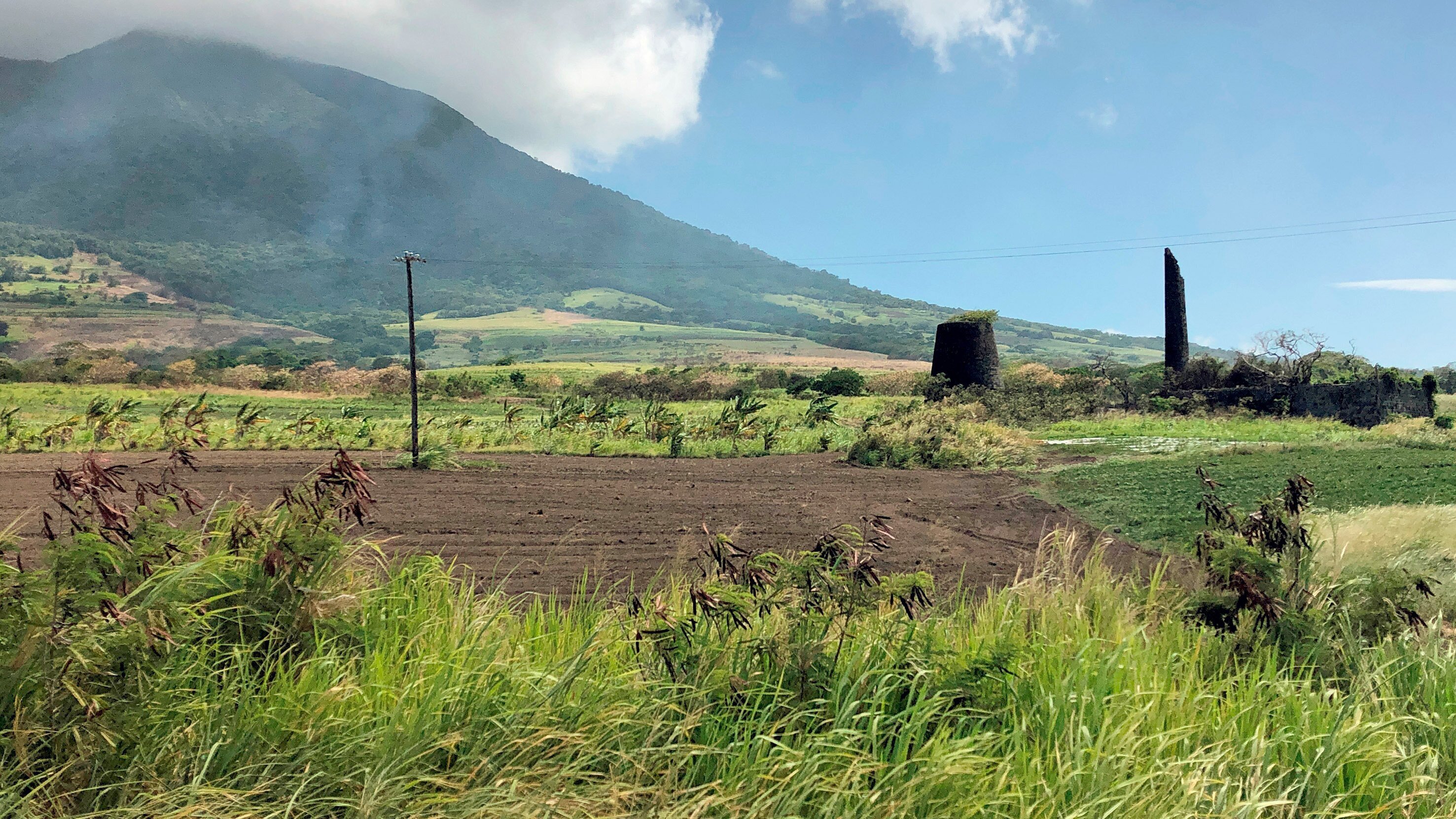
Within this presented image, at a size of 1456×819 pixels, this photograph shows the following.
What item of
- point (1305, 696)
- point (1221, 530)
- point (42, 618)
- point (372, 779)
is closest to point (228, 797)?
point (372, 779)

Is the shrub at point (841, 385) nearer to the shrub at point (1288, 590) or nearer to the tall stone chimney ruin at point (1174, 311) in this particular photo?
the tall stone chimney ruin at point (1174, 311)

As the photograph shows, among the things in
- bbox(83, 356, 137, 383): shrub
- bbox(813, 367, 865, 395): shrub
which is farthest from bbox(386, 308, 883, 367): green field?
bbox(83, 356, 137, 383): shrub

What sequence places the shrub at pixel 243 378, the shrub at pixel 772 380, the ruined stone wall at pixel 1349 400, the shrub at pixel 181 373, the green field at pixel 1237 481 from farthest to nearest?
1. the shrub at pixel 772 380
2. the shrub at pixel 243 378
3. the shrub at pixel 181 373
4. the ruined stone wall at pixel 1349 400
5. the green field at pixel 1237 481

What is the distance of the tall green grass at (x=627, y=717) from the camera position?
2428 mm

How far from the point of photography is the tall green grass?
2.43m

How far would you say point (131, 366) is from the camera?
4853cm

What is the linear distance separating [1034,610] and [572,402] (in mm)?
18138

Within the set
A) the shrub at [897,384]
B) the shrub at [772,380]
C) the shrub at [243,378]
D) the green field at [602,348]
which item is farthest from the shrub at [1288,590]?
the green field at [602,348]

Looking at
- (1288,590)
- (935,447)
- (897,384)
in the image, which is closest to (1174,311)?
(897,384)

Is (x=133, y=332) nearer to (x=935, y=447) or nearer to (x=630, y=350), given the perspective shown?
(x=630, y=350)

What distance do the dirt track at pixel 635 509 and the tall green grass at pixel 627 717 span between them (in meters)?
1.78

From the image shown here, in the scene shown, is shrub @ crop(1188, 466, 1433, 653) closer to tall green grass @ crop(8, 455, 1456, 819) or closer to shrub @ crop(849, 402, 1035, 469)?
tall green grass @ crop(8, 455, 1456, 819)

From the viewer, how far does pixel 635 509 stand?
10828 millimetres

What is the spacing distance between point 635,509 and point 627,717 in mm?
8021
